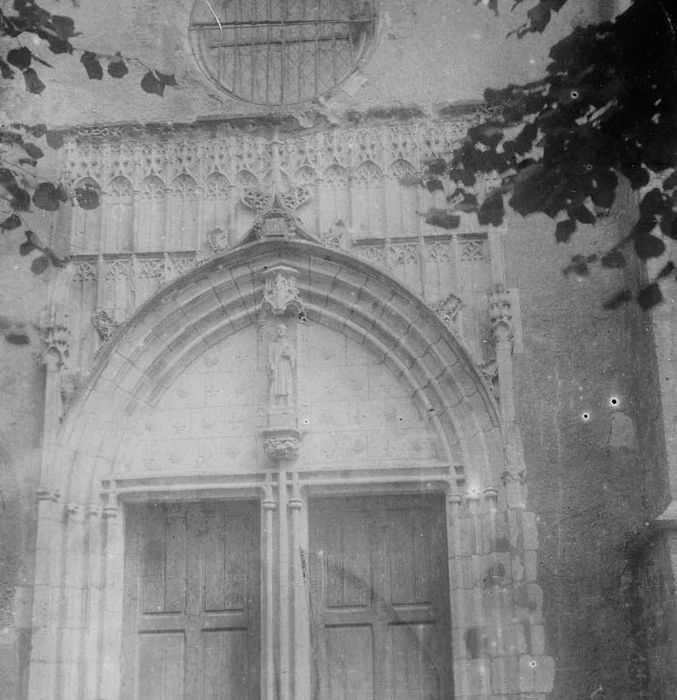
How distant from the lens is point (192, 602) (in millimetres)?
8305

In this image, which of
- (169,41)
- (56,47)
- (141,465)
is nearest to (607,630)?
(141,465)

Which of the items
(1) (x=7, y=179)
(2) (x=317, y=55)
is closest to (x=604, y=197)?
(1) (x=7, y=179)

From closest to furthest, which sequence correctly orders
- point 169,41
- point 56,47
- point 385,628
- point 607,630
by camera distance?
point 56,47 → point 607,630 → point 385,628 → point 169,41

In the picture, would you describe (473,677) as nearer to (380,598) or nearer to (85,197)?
(380,598)

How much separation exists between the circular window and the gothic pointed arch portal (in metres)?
1.68

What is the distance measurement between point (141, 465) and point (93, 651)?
139 cm

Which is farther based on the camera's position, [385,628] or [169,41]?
[169,41]

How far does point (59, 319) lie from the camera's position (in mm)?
8453

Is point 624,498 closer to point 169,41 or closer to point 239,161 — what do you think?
point 239,161

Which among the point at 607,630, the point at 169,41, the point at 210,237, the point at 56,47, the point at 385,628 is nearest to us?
the point at 56,47

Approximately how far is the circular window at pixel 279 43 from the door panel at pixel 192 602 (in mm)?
3569

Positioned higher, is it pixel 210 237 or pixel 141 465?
pixel 210 237

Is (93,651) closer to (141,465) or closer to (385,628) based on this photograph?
(141,465)

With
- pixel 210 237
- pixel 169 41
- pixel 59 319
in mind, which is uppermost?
pixel 169 41
